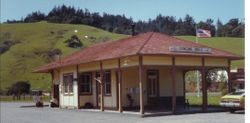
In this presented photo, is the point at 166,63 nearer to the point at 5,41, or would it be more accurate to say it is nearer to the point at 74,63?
the point at 74,63

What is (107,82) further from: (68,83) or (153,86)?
(68,83)

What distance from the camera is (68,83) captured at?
111ft

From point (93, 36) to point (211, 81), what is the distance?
211ft

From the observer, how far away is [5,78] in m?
94.7

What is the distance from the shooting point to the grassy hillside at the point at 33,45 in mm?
95438

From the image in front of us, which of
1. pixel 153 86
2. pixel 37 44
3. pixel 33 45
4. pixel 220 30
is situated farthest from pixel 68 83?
pixel 220 30

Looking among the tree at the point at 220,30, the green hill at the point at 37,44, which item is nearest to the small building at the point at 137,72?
the green hill at the point at 37,44

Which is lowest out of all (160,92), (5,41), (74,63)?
(160,92)

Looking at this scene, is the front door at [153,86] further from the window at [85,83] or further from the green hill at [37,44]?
the green hill at [37,44]

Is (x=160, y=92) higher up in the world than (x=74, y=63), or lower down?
lower down

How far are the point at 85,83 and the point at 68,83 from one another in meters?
2.22

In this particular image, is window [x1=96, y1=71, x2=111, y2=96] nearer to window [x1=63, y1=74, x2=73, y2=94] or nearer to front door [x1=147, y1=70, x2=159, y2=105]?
front door [x1=147, y1=70, x2=159, y2=105]
